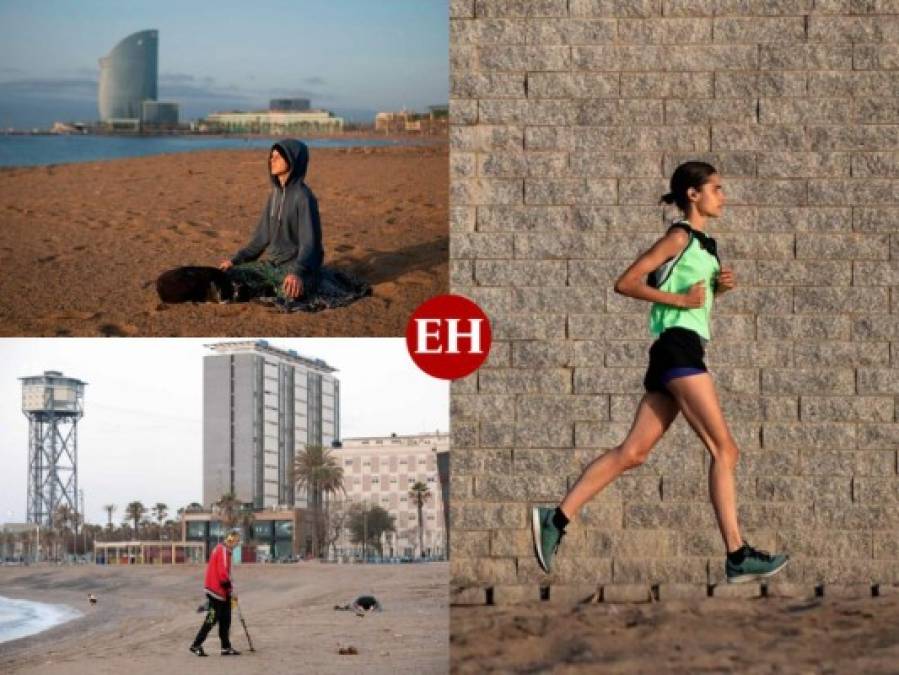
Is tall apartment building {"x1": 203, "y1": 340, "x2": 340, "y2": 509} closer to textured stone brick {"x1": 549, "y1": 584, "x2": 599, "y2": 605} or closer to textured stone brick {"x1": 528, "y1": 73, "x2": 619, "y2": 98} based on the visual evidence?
textured stone brick {"x1": 549, "y1": 584, "x2": 599, "y2": 605}

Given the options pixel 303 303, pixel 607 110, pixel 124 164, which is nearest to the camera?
pixel 607 110

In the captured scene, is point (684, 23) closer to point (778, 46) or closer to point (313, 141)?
point (778, 46)

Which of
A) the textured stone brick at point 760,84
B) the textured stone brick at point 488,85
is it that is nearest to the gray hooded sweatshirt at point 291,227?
the textured stone brick at point 488,85

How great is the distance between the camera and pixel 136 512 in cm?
1220

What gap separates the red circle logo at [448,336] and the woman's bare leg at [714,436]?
2.88 m

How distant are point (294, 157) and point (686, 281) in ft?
14.9

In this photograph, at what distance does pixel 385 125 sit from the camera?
12359 millimetres

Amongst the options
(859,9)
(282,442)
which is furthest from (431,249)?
(859,9)

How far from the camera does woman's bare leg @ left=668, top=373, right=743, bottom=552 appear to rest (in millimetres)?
8078

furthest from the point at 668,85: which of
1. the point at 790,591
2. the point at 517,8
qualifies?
the point at 790,591

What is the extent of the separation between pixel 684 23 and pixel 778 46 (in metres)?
0.65

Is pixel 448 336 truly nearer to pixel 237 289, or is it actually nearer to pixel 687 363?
pixel 237 289

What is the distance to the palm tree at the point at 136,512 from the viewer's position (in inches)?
469

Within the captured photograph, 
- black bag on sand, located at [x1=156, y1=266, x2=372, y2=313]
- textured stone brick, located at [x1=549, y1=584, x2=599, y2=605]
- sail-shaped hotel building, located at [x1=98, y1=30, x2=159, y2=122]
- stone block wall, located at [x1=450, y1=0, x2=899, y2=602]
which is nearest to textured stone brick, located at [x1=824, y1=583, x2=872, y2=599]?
stone block wall, located at [x1=450, y1=0, x2=899, y2=602]
